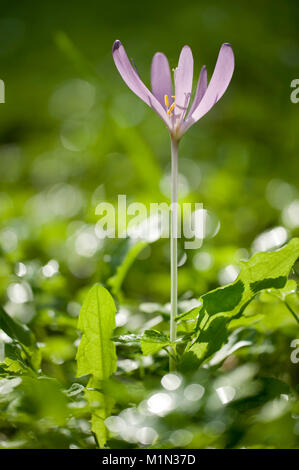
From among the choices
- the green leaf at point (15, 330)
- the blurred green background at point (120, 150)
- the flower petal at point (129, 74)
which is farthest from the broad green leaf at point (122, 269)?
the flower petal at point (129, 74)

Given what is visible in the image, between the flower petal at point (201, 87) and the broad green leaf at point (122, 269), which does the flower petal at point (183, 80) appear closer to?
the flower petal at point (201, 87)

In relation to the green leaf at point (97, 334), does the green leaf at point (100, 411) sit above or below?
below

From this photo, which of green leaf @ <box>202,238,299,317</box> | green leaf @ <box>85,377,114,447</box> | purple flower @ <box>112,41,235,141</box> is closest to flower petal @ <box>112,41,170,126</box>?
purple flower @ <box>112,41,235,141</box>

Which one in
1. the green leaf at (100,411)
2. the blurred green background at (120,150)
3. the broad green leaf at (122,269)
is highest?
the blurred green background at (120,150)

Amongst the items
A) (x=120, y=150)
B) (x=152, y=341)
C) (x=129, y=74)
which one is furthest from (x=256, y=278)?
(x=120, y=150)

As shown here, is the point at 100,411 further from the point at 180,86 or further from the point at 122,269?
the point at 180,86

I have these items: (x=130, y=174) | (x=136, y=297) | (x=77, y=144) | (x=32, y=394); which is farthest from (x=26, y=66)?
(x=32, y=394)
